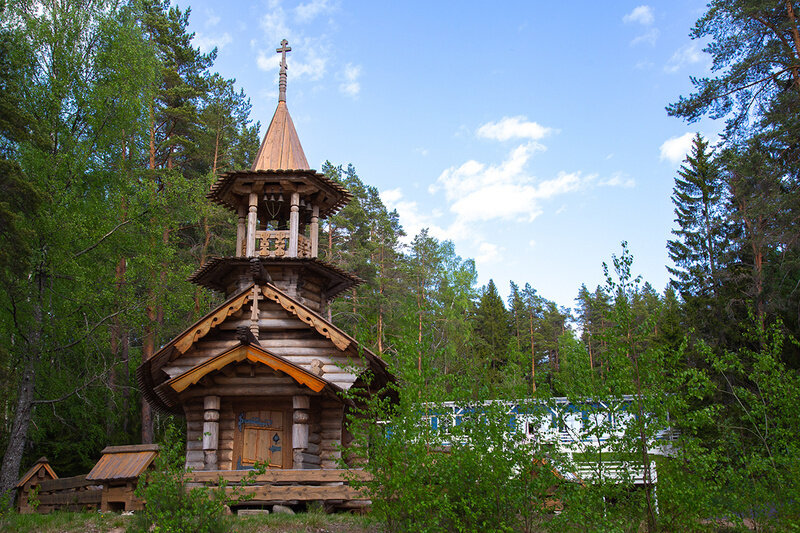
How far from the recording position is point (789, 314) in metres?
23.8

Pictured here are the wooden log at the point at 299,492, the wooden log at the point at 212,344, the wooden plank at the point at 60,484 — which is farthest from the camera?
the wooden log at the point at 212,344

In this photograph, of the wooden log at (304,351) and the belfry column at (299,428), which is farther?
the wooden log at (304,351)

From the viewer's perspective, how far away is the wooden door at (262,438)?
1438cm

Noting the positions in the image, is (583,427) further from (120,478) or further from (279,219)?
(279,219)

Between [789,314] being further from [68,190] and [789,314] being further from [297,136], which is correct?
[68,190]

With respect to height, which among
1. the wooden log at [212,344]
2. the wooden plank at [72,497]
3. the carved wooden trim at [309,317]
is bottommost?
the wooden plank at [72,497]

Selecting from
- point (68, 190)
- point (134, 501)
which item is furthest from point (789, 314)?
point (68, 190)

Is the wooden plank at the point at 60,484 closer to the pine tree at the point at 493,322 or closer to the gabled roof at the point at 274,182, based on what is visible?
the gabled roof at the point at 274,182

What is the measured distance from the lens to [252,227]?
17.4 meters

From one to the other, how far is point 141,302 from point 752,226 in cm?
2422

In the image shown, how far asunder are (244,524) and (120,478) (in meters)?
5.78

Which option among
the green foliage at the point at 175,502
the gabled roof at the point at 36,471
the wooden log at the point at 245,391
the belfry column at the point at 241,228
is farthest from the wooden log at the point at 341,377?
the gabled roof at the point at 36,471

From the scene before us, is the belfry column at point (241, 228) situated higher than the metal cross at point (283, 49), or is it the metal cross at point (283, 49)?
the metal cross at point (283, 49)

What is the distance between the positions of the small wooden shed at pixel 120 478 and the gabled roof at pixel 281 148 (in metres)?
8.36
